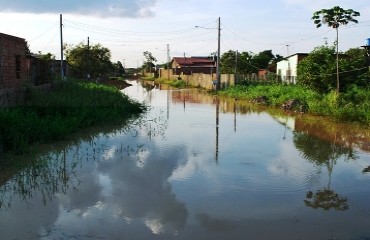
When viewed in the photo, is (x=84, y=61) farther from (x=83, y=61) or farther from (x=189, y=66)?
(x=189, y=66)

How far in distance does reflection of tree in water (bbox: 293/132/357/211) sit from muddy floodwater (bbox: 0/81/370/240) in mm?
29

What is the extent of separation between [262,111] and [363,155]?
38.9 ft

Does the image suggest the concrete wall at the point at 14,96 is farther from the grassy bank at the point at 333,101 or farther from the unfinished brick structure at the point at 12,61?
the grassy bank at the point at 333,101

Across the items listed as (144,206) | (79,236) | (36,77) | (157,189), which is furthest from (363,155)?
(36,77)

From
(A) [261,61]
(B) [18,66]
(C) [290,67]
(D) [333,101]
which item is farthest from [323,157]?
(A) [261,61]

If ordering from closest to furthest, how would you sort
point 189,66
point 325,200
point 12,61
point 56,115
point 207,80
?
point 325,200 < point 56,115 < point 12,61 < point 207,80 < point 189,66

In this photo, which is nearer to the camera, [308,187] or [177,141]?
[308,187]

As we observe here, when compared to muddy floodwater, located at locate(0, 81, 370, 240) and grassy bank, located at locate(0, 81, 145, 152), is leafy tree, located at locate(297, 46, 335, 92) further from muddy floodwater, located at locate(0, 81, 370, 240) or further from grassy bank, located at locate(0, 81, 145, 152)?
grassy bank, located at locate(0, 81, 145, 152)

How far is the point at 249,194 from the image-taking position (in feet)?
25.1

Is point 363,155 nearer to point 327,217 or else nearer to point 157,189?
point 327,217

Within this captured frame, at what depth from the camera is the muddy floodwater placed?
602 cm

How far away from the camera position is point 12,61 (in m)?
16.7

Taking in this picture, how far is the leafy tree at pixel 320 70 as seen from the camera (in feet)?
72.5

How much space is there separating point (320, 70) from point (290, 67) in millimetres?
15255
